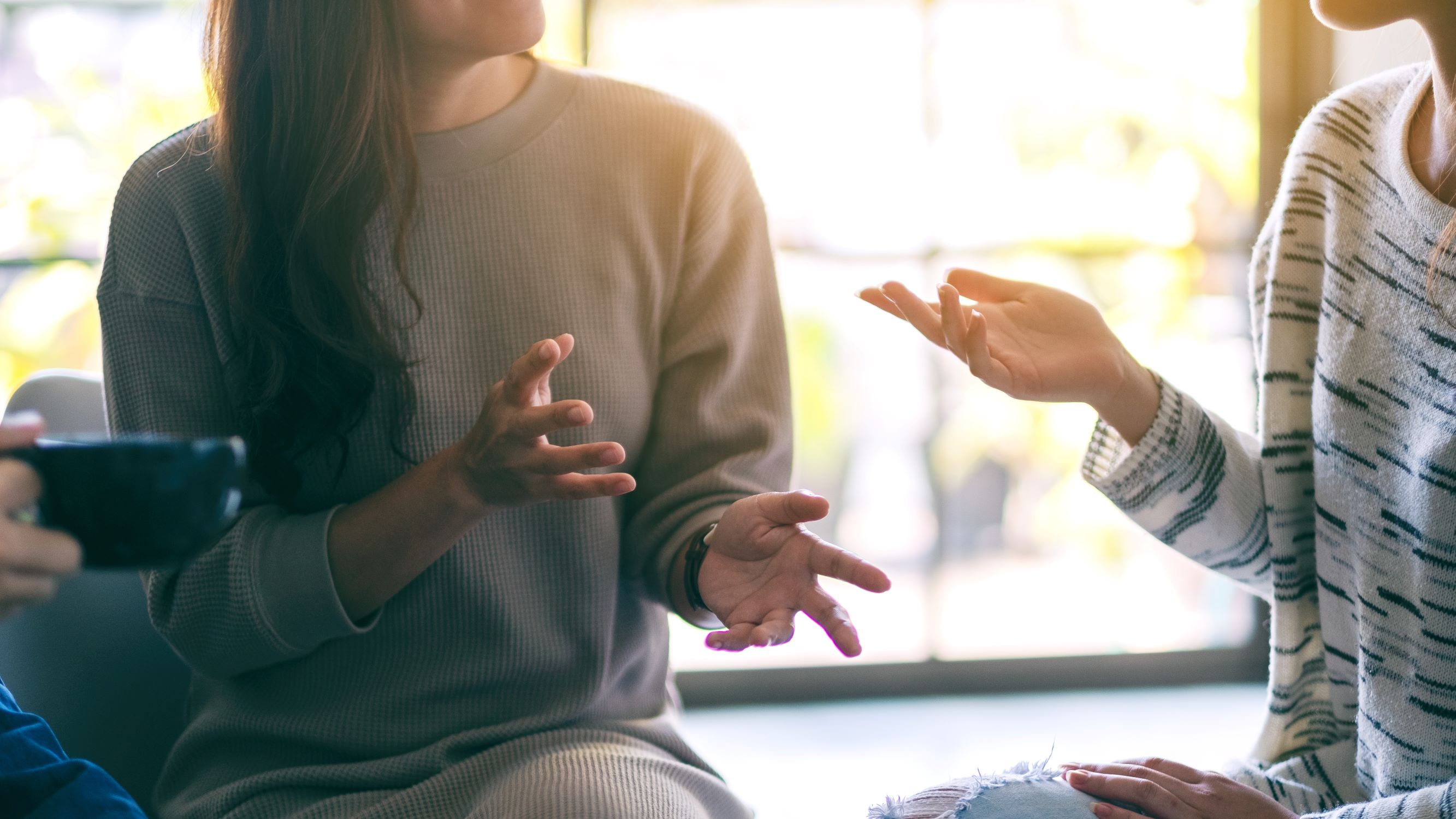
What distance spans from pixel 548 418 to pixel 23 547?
34 centimetres

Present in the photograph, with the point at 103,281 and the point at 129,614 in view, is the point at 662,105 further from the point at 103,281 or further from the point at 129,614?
the point at 129,614

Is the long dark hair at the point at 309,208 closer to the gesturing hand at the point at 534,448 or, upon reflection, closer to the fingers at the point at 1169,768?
the gesturing hand at the point at 534,448

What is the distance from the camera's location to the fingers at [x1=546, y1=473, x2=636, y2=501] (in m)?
0.83

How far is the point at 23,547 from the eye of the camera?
0.54 meters

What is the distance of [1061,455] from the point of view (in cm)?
271

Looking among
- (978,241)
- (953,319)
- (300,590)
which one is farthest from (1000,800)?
(978,241)

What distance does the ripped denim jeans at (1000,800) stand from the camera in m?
0.85

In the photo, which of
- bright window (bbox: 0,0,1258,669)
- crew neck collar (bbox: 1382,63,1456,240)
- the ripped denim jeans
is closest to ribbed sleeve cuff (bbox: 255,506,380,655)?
the ripped denim jeans

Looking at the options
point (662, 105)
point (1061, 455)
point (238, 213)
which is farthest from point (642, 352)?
point (1061, 455)

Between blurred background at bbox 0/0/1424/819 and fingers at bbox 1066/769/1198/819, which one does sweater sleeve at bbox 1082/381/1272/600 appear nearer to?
fingers at bbox 1066/769/1198/819

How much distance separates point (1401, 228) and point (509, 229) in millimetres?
861

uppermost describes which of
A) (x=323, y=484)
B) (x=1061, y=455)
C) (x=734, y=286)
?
(x=734, y=286)

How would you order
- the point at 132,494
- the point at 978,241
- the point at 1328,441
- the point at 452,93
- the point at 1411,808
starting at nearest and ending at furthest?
the point at 132,494 < the point at 1411,808 < the point at 1328,441 < the point at 452,93 < the point at 978,241

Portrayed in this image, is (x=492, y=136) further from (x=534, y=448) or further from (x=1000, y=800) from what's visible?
(x=1000, y=800)
